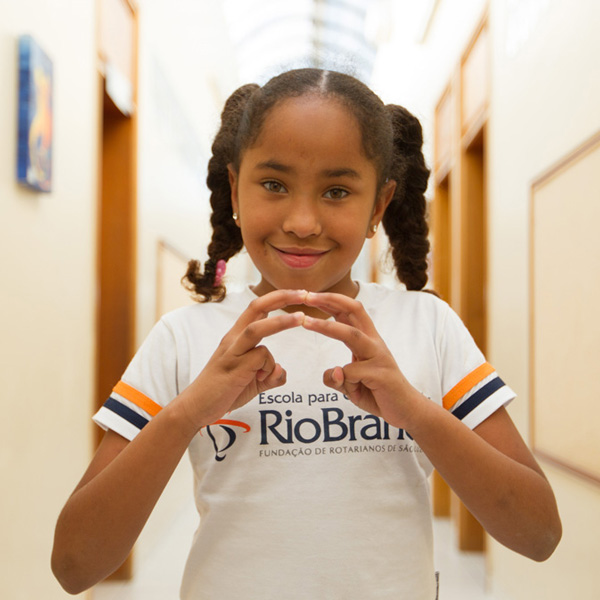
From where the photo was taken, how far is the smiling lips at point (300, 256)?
47.1 inches

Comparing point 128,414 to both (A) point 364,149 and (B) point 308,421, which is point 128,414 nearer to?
(B) point 308,421

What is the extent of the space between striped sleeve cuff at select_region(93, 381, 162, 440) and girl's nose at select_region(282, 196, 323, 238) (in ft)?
1.32

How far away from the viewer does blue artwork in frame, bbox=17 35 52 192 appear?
2146 mm

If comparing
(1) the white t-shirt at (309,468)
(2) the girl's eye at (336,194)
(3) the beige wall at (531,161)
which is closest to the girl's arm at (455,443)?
(1) the white t-shirt at (309,468)

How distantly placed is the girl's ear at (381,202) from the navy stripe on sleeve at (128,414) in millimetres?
575

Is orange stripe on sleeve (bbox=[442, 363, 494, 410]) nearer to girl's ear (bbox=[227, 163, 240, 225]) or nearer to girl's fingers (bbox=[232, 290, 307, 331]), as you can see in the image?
girl's fingers (bbox=[232, 290, 307, 331])

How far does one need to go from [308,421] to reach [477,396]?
31 centimetres

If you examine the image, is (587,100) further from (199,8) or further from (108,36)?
(199,8)

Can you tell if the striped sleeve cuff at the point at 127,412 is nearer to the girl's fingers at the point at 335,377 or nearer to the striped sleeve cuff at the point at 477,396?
the girl's fingers at the point at 335,377

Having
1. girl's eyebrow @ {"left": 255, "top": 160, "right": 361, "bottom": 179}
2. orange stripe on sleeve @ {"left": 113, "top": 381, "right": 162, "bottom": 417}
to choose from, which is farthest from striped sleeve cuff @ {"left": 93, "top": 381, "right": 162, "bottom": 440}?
girl's eyebrow @ {"left": 255, "top": 160, "right": 361, "bottom": 179}

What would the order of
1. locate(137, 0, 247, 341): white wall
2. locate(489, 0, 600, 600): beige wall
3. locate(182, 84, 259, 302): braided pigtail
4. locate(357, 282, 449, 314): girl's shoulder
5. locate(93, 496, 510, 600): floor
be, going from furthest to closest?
1. locate(137, 0, 247, 341): white wall
2. locate(93, 496, 510, 600): floor
3. locate(489, 0, 600, 600): beige wall
4. locate(182, 84, 259, 302): braided pigtail
5. locate(357, 282, 449, 314): girl's shoulder

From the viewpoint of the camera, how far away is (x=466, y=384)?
1.20 meters

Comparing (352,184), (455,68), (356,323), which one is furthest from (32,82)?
(455,68)

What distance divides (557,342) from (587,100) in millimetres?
967
